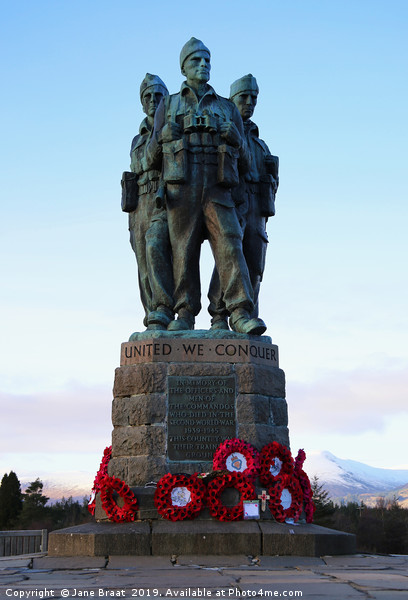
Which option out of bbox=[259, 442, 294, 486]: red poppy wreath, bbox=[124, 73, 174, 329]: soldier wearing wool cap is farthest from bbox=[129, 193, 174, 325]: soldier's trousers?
bbox=[259, 442, 294, 486]: red poppy wreath

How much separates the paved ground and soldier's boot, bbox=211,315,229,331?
10.6 ft

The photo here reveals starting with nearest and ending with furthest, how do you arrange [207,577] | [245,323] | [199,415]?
1. [207,577]
2. [199,415]
3. [245,323]

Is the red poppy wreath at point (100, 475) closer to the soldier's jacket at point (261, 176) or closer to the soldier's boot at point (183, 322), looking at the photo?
the soldier's boot at point (183, 322)

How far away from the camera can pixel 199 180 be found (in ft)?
31.9

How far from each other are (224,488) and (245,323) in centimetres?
202

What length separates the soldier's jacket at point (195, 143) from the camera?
9.59 m

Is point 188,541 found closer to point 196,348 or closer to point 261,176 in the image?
point 196,348

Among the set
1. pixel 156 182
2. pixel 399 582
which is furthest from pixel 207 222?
pixel 399 582

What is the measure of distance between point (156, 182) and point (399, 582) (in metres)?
6.14

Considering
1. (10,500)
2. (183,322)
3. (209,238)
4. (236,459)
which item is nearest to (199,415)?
(236,459)

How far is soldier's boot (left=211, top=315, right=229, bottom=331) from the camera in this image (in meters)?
10.1

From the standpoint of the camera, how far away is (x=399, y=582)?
568 cm

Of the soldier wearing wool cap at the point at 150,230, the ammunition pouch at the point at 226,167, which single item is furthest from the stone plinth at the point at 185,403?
the ammunition pouch at the point at 226,167

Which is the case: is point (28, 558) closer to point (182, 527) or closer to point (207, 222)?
point (182, 527)
